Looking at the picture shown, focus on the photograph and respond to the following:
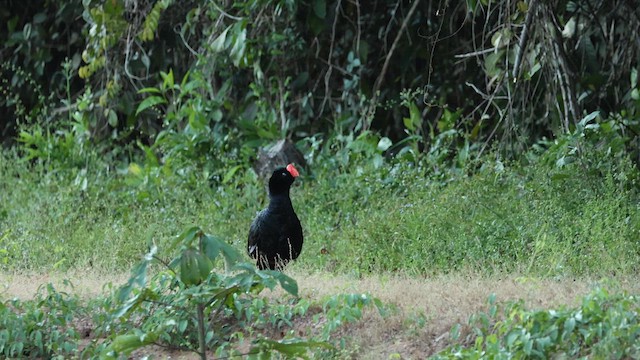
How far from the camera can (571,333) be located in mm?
5211

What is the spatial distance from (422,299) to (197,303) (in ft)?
4.68

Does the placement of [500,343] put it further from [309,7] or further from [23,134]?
[23,134]

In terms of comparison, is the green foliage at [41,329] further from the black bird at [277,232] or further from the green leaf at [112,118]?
the green leaf at [112,118]

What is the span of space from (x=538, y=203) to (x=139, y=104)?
517 centimetres

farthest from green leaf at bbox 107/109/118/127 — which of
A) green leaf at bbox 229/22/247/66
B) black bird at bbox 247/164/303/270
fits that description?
black bird at bbox 247/164/303/270

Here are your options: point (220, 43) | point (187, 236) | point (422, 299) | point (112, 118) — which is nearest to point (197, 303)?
point (187, 236)

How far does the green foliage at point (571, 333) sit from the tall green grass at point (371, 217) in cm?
164

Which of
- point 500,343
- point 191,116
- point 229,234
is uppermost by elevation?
point 191,116

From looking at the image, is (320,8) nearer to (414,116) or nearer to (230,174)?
(414,116)

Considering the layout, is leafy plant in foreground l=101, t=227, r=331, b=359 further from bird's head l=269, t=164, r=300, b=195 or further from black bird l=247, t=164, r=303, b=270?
bird's head l=269, t=164, r=300, b=195

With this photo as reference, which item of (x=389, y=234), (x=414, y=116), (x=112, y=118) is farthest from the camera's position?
(x=112, y=118)

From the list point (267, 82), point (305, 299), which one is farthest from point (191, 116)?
point (305, 299)

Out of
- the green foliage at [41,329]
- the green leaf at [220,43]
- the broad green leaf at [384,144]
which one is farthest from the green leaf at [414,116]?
the green foliage at [41,329]

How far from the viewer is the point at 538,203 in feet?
27.1
